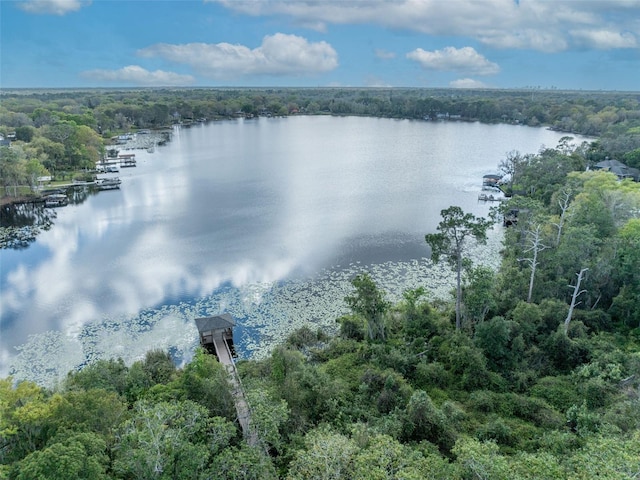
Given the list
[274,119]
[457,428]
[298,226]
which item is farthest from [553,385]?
[274,119]

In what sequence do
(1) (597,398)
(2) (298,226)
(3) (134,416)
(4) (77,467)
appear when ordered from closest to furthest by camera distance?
(4) (77,467)
(3) (134,416)
(1) (597,398)
(2) (298,226)

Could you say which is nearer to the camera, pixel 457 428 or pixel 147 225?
pixel 457 428

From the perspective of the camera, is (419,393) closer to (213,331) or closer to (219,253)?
→ (213,331)

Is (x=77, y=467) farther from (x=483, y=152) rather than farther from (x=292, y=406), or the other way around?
(x=483, y=152)

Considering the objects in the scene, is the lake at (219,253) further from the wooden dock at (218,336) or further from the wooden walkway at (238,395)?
the wooden walkway at (238,395)

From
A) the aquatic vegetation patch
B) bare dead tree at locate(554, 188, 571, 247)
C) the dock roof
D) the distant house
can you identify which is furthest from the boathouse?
the distant house

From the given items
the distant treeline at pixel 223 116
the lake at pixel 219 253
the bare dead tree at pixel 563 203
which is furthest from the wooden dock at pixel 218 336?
the distant treeline at pixel 223 116

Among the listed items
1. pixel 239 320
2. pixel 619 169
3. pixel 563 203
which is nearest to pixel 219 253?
pixel 239 320
